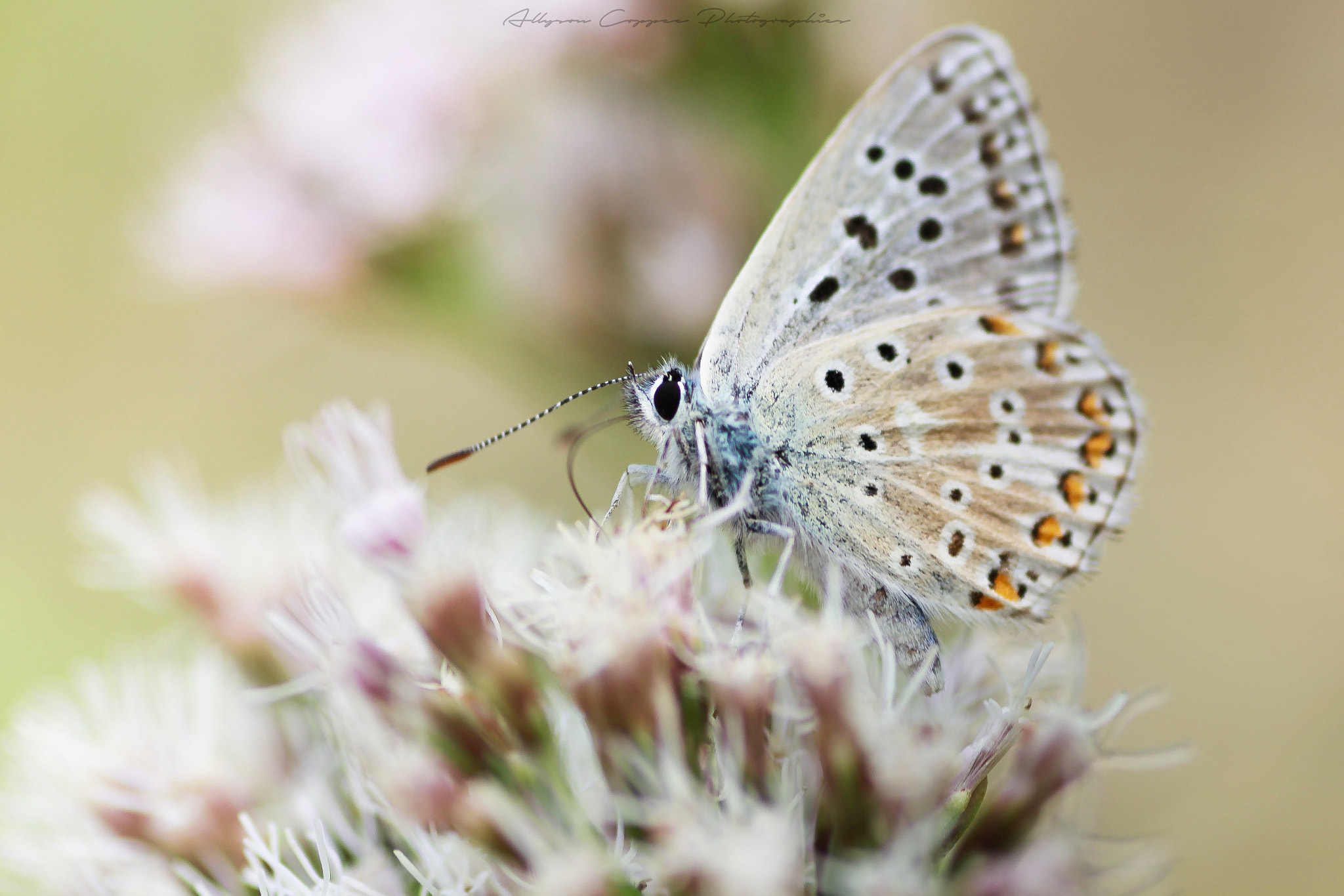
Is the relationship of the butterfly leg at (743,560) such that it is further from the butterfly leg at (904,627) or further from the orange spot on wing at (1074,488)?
the orange spot on wing at (1074,488)

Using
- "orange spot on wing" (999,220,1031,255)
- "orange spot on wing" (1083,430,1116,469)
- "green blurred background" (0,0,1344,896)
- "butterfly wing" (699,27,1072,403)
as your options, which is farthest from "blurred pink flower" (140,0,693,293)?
"orange spot on wing" (1083,430,1116,469)

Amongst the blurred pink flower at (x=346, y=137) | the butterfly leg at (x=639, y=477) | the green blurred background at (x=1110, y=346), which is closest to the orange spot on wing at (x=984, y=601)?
the butterfly leg at (x=639, y=477)

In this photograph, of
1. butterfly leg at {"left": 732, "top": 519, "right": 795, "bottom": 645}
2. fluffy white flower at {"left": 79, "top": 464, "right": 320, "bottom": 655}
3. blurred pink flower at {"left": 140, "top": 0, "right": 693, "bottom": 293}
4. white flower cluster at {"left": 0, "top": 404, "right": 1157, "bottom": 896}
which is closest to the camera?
white flower cluster at {"left": 0, "top": 404, "right": 1157, "bottom": 896}

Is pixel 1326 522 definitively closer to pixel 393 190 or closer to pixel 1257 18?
pixel 1257 18

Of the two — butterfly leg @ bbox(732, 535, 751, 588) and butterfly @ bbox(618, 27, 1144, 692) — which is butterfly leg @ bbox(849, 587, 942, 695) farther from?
butterfly leg @ bbox(732, 535, 751, 588)

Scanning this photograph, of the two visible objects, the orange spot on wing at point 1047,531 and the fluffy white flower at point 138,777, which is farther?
the fluffy white flower at point 138,777

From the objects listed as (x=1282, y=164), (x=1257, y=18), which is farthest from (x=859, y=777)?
(x=1257, y=18)

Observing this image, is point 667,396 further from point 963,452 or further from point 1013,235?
point 1013,235
